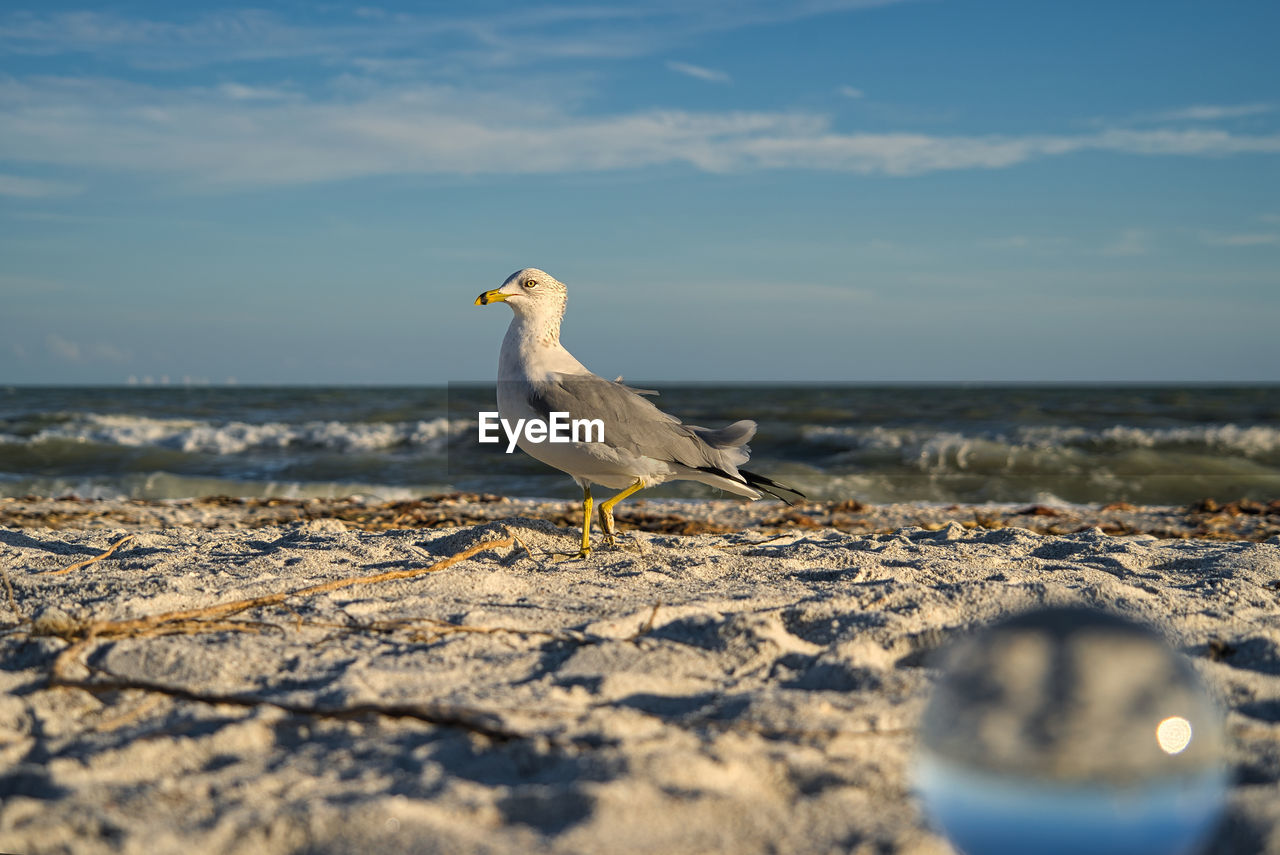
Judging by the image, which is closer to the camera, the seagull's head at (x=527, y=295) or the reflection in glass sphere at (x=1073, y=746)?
the reflection in glass sphere at (x=1073, y=746)

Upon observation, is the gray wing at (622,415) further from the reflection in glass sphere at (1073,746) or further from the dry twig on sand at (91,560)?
the reflection in glass sphere at (1073,746)

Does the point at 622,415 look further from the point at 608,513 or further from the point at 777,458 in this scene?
the point at 777,458

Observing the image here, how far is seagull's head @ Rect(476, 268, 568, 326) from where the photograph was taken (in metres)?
3.99

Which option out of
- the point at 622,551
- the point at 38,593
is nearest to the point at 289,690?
the point at 38,593

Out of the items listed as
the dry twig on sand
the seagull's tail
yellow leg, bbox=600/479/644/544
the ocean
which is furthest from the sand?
the ocean

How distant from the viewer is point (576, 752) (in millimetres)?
1685

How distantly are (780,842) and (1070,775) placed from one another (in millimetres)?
453

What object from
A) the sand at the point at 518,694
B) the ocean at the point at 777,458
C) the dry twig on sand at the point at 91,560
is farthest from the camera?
the ocean at the point at 777,458

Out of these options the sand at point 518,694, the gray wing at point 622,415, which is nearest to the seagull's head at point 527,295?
the gray wing at point 622,415

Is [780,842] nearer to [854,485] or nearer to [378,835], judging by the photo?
[378,835]

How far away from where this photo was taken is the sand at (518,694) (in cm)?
144

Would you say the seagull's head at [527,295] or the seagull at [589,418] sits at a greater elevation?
the seagull's head at [527,295]

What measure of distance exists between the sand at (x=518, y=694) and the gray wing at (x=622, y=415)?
47 centimetres

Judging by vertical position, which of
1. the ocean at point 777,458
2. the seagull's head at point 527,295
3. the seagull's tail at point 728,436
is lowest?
the ocean at point 777,458
